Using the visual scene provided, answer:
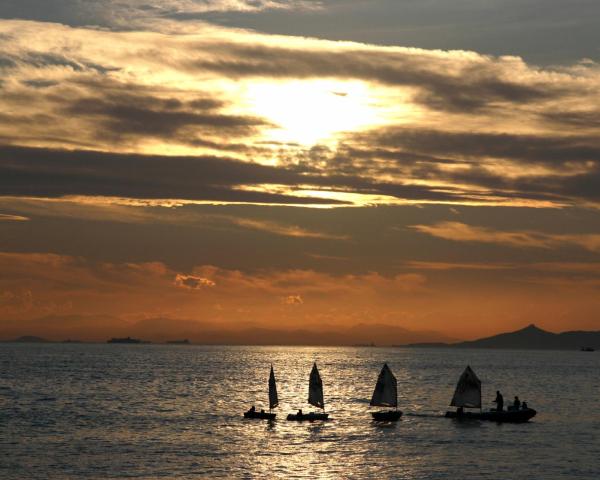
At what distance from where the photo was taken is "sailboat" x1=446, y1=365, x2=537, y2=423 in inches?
4594

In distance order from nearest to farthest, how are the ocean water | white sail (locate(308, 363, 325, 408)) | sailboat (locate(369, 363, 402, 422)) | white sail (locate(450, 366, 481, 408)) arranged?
the ocean water, white sail (locate(308, 363, 325, 408)), sailboat (locate(369, 363, 402, 422)), white sail (locate(450, 366, 481, 408))

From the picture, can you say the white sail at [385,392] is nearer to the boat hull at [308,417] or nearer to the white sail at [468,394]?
the boat hull at [308,417]

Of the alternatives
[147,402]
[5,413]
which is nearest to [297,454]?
[5,413]

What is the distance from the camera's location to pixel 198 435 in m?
103

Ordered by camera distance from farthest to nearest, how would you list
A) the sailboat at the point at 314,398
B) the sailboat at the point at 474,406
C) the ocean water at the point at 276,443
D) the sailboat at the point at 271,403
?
the sailboat at the point at 271,403 → the sailboat at the point at 474,406 → the sailboat at the point at 314,398 → the ocean water at the point at 276,443

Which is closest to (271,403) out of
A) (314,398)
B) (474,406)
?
(314,398)

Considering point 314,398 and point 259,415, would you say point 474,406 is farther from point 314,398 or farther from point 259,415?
point 259,415

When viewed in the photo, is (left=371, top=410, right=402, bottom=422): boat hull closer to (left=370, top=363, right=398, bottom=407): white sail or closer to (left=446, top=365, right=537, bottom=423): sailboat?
(left=370, top=363, right=398, bottom=407): white sail

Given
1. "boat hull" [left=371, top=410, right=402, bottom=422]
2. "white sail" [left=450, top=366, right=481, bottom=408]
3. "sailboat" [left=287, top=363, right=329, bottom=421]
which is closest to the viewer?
"sailboat" [left=287, top=363, right=329, bottom=421]

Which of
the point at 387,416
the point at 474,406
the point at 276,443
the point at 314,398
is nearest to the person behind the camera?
the point at 276,443

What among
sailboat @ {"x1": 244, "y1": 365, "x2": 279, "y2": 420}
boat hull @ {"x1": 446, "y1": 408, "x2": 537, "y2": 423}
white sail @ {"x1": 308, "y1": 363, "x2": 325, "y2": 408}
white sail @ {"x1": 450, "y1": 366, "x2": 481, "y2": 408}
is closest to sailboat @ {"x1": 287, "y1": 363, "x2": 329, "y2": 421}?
white sail @ {"x1": 308, "y1": 363, "x2": 325, "y2": 408}

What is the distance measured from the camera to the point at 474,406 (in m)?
118

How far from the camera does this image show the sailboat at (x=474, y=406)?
383 feet

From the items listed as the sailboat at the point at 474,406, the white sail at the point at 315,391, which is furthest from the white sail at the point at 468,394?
the white sail at the point at 315,391
